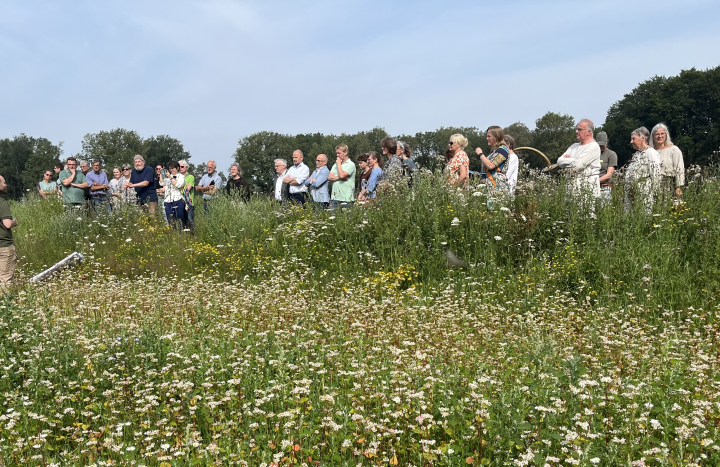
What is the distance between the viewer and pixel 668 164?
29.2ft

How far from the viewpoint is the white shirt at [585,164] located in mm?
8500

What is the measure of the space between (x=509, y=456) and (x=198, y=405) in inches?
77.5

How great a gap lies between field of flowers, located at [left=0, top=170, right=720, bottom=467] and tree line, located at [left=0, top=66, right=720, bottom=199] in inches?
781

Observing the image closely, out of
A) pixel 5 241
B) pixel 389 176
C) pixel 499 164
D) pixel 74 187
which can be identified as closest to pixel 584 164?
pixel 499 164

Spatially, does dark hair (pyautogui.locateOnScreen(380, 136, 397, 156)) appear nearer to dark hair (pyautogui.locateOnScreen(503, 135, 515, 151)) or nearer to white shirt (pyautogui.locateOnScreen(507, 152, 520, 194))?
dark hair (pyautogui.locateOnScreen(503, 135, 515, 151))

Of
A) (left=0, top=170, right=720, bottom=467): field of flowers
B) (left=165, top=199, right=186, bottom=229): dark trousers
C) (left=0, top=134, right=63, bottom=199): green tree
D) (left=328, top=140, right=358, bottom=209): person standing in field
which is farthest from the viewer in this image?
(left=0, top=134, right=63, bottom=199): green tree

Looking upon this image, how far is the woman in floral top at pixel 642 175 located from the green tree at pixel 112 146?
7577cm

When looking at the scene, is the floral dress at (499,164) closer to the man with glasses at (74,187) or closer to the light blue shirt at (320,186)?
the light blue shirt at (320,186)

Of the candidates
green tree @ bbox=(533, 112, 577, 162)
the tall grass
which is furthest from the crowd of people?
green tree @ bbox=(533, 112, 577, 162)

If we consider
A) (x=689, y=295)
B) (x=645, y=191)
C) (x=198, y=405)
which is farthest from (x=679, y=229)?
(x=198, y=405)

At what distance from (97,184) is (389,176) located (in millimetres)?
9494

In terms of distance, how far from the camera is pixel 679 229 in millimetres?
7480

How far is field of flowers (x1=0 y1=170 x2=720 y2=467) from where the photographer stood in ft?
10.5

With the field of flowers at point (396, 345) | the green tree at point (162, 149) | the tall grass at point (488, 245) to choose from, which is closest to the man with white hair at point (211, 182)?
the tall grass at point (488, 245)
